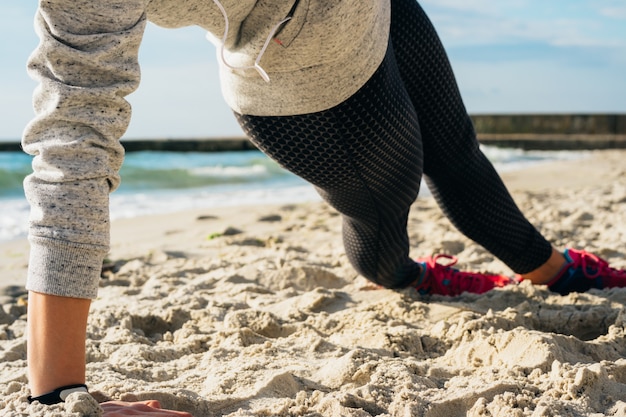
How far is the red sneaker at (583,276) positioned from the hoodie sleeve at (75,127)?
1.57 m

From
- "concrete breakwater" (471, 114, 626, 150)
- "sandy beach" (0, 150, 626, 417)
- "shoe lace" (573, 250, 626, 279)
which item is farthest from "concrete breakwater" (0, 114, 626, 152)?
"shoe lace" (573, 250, 626, 279)

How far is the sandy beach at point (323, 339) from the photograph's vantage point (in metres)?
1.37

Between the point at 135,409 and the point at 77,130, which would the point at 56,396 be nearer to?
the point at 135,409

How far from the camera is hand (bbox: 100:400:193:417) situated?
120 cm

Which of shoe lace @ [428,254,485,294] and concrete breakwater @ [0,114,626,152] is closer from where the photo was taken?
shoe lace @ [428,254,485,294]

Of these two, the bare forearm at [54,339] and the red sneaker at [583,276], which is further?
the red sneaker at [583,276]

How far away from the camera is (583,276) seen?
86.0 inches

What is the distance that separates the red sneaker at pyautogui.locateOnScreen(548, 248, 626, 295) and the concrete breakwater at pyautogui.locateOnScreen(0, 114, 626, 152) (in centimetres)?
1256

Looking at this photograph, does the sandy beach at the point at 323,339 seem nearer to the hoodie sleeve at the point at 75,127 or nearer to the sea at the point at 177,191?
the hoodie sleeve at the point at 75,127

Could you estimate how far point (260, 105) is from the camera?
5.30 feet

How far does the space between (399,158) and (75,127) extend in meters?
0.86

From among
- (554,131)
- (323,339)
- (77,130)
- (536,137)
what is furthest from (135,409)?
(554,131)

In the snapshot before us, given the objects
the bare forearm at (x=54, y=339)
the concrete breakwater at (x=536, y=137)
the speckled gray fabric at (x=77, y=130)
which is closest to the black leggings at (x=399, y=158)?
the speckled gray fabric at (x=77, y=130)

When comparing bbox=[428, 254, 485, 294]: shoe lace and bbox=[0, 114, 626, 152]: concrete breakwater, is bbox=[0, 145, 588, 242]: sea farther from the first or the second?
bbox=[0, 114, 626, 152]: concrete breakwater
